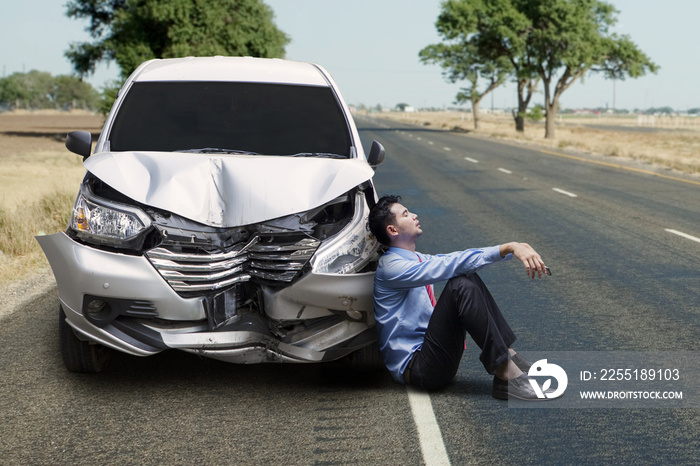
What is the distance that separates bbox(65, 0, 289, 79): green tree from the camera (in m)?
38.1

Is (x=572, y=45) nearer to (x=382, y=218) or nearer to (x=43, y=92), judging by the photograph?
(x=382, y=218)

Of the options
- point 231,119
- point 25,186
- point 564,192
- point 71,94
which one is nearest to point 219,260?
point 231,119

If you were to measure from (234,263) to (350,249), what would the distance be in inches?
23.6

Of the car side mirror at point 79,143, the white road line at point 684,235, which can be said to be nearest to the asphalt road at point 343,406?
the car side mirror at point 79,143

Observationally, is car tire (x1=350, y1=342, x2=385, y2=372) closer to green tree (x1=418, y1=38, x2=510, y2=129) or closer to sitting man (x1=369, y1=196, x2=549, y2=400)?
sitting man (x1=369, y1=196, x2=549, y2=400)

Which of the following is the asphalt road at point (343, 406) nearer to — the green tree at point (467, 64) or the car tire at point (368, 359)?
the car tire at point (368, 359)

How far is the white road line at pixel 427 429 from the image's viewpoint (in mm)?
3982

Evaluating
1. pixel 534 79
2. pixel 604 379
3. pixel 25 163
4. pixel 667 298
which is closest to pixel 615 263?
pixel 667 298

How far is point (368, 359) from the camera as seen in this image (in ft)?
16.6

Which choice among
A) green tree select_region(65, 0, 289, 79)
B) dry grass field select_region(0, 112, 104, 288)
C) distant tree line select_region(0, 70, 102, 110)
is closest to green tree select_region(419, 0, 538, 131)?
green tree select_region(65, 0, 289, 79)

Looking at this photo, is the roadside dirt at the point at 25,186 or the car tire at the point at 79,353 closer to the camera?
the car tire at the point at 79,353

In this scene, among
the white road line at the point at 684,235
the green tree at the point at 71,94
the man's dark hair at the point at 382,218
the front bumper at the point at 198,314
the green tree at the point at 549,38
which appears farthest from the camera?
the green tree at the point at 71,94

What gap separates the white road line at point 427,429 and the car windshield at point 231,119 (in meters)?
1.80

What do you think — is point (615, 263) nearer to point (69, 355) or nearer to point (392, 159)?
point (69, 355)
